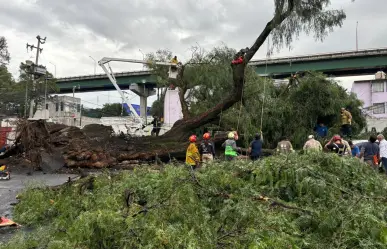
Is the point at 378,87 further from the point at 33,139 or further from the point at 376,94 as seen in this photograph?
the point at 33,139

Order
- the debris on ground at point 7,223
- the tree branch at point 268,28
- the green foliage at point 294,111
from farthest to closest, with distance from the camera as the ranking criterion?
the green foliage at point 294,111 < the tree branch at point 268,28 < the debris on ground at point 7,223

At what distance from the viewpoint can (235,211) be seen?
3473 millimetres

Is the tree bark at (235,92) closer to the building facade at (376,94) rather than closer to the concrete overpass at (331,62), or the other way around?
the concrete overpass at (331,62)

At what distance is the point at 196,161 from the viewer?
767cm

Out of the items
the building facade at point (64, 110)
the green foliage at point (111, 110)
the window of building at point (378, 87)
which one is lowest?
the building facade at point (64, 110)

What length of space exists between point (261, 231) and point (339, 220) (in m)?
0.82

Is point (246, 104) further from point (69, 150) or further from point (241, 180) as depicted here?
point (241, 180)

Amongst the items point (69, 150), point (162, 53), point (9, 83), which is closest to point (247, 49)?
point (69, 150)

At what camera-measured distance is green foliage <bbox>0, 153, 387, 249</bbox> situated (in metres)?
2.74

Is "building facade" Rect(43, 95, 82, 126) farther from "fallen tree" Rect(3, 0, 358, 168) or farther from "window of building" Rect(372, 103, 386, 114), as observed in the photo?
"window of building" Rect(372, 103, 386, 114)

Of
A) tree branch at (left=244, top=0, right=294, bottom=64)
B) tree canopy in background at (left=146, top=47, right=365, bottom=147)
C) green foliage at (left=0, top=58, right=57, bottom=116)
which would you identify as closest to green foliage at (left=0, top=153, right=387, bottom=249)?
tree branch at (left=244, top=0, right=294, bottom=64)

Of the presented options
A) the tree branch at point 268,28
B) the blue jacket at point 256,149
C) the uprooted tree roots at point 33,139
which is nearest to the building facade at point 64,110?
the uprooted tree roots at point 33,139

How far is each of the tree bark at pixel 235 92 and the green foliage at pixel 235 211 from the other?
20.2ft

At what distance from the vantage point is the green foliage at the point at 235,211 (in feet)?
9.00
